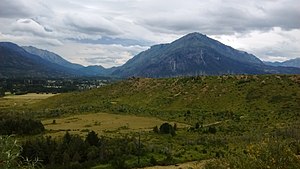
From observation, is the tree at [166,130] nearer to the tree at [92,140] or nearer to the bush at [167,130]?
the bush at [167,130]

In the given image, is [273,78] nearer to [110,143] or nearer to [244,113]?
[244,113]

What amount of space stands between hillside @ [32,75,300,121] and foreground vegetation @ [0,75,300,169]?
0.27m

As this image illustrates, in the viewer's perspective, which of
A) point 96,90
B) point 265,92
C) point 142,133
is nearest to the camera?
point 142,133

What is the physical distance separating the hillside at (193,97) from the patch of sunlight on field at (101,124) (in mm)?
9860

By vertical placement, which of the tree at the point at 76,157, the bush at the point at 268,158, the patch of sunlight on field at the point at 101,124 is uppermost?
the bush at the point at 268,158

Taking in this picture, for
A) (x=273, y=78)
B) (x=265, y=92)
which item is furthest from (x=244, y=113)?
(x=273, y=78)

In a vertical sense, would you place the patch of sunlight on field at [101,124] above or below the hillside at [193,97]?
below

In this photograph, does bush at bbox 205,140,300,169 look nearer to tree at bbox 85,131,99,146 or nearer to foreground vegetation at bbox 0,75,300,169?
foreground vegetation at bbox 0,75,300,169

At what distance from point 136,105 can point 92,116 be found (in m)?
30.0

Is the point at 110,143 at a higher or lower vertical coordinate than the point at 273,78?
lower

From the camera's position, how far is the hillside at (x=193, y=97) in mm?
127812

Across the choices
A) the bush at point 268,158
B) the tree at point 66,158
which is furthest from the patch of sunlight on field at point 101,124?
the bush at point 268,158

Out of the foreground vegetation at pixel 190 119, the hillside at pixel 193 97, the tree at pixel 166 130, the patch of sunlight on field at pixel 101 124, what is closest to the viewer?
the foreground vegetation at pixel 190 119

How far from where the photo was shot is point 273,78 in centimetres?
15312
